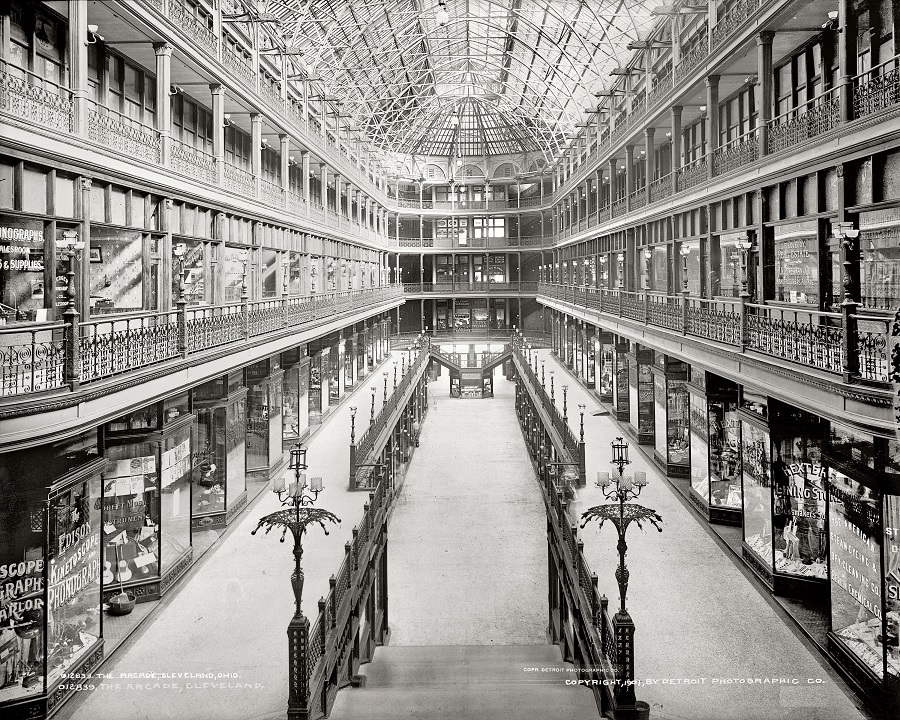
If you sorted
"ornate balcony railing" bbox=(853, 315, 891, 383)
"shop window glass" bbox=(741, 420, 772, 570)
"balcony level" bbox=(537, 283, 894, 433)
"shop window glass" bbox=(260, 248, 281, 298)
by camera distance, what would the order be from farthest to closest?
"shop window glass" bbox=(260, 248, 281, 298)
"shop window glass" bbox=(741, 420, 772, 570)
"balcony level" bbox=(537, 283, 894, 433)
"ornate balcony railing" bbox=(853, 315, 891, 383)

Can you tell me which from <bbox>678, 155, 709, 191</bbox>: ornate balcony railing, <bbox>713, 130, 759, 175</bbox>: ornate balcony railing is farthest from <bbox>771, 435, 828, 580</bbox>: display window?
<bbox>678, 155, 709, 191</bbox>: ornate balcony railing

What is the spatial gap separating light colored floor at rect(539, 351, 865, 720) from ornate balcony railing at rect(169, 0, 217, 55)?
1558cm

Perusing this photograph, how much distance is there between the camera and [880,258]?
11.5 m

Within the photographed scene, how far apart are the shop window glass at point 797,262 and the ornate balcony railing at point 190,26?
14573 millimetres

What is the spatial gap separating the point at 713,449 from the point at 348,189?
32.2m

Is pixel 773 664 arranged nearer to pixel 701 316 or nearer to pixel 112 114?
pixel 701 316

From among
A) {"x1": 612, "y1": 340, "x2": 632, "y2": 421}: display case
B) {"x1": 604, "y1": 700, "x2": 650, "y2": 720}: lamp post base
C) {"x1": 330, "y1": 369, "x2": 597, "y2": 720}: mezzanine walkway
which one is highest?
{"x1": 612, "y1": 340, "x2": 632, "y2": 421}: display case

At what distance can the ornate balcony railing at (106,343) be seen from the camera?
381 inches

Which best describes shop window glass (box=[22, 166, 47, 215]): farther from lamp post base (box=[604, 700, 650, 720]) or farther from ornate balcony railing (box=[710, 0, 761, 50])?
ornate balcony railing (box=[710, 0, 761, 50])

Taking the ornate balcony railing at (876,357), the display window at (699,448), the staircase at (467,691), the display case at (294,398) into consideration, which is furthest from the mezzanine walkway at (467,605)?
the ornate balcony railing at (876,357)

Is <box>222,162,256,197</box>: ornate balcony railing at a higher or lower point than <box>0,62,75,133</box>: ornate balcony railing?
higher

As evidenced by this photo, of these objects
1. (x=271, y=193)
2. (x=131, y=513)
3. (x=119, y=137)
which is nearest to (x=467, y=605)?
(x=131, y=513)

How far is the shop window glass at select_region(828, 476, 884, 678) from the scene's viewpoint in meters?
9.91

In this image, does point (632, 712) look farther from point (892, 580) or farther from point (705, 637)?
point (892, 580)
